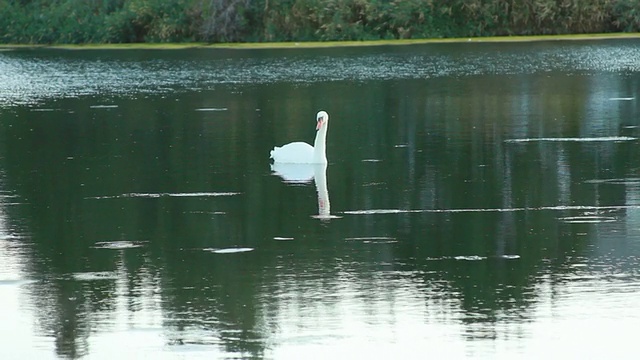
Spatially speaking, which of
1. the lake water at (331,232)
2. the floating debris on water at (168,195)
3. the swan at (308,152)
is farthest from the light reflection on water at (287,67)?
the floating debris on water at (168,195)

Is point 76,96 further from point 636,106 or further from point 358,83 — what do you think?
point 636,106

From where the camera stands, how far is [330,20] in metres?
53.4

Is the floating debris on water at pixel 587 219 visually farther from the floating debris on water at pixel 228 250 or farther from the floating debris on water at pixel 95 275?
the floating debris on water at pixel 95 275

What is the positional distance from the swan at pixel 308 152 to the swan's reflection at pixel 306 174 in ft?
0.18

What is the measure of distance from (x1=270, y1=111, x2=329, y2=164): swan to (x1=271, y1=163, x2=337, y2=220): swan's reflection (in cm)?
6

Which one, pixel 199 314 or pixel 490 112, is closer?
pixel 199 314

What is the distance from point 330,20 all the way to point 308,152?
37148 mm

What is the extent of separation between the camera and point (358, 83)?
102 feet

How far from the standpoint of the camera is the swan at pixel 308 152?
16312 millimetres

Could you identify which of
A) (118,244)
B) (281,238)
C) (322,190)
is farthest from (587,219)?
(118,244)

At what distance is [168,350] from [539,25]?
149 ft

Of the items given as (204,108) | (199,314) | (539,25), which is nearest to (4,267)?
(199,314)

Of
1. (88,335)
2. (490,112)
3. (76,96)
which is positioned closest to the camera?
(88,335)

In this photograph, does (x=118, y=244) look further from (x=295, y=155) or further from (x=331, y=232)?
(x=295, y=155)
